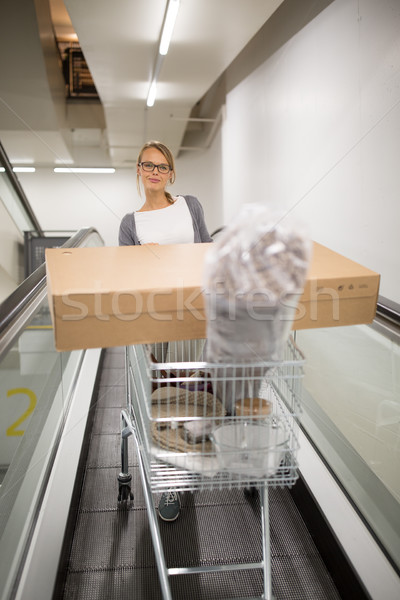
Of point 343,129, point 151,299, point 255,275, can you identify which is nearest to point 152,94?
point 343,129

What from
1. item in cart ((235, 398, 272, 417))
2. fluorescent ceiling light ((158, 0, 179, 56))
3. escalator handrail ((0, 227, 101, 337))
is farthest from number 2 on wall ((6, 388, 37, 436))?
fluorescent ceiling light ((158, 0, 179, 56))

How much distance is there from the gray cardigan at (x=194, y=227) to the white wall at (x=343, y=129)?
47.3 inches

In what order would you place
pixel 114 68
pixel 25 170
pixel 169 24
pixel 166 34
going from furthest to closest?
1. pixel 25 170
2. pixel 114 68
3. pixel 166 34
4. pixel 169 24

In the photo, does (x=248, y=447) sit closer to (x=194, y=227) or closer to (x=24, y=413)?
(x=24, y=413)

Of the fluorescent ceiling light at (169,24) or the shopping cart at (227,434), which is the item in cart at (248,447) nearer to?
the shopping cart at (227,434)

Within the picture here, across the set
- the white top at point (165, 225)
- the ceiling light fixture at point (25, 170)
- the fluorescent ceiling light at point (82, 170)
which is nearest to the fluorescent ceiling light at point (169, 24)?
the white top at point (165, 225)

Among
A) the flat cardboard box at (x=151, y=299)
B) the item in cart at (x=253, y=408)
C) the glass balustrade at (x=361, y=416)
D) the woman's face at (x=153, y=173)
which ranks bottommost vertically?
the glass balustrade at (x=361, y=416)

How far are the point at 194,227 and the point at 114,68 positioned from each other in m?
5.51

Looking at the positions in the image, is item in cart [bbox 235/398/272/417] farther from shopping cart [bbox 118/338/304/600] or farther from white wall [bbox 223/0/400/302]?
white wall [bbox 223/0/400/302]

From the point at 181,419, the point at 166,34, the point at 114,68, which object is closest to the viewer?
the point at 181,419

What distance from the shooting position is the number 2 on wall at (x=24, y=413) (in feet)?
5.57

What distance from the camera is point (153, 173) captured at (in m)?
2.17

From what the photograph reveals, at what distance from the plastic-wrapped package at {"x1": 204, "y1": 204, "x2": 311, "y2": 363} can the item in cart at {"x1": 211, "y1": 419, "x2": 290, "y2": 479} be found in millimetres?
286

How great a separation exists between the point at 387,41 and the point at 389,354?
193cm
